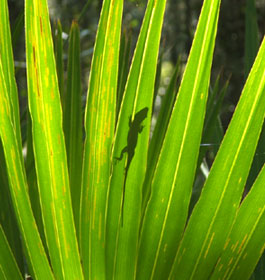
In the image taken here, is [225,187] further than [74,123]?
No

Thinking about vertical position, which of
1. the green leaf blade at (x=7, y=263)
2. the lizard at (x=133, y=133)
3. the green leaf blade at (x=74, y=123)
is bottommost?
the green leaf blade at (x=7, y=263)

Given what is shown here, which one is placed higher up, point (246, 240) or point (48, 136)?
point (48, 136)

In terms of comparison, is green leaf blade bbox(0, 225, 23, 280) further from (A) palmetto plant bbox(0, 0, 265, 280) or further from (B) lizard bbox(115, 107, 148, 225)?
(B) lizard bbox(115, 107, 148, 225)

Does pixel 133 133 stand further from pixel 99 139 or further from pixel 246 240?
pixel 246 240

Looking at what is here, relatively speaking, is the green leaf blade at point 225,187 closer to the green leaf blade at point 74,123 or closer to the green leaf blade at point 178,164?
the green leaf blade at point 178,164

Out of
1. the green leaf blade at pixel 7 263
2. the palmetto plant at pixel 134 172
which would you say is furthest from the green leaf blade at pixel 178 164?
the green leaf blade at pixel 7 263

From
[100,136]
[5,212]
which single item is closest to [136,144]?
[100,136]

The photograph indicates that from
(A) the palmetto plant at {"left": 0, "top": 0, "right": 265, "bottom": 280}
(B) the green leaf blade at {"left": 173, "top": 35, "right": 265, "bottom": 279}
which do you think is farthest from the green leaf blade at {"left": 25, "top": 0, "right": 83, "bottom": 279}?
(B) the green leaf blade at {"left": 173, "top": 35, "right": 265, "bottom": 279}

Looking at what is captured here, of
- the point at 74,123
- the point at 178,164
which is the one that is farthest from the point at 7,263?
the point at 74,123
